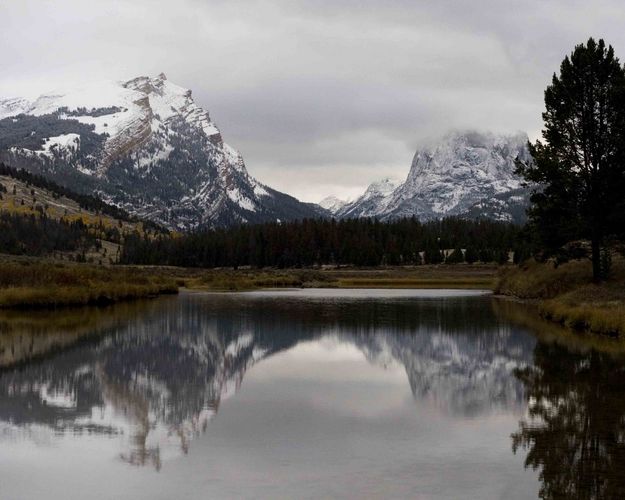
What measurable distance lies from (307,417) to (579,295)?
29.6m

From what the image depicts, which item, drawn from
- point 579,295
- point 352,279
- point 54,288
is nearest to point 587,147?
point 579,295

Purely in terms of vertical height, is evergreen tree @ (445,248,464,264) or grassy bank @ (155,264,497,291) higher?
evergreen tree @ (445,248,464,264)

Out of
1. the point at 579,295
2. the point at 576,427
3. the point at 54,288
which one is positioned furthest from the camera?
the point at 54,288

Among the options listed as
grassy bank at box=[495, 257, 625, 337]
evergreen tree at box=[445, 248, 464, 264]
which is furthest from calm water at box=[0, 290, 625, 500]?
evergreen tree at box=[445, 248, 464, 264]

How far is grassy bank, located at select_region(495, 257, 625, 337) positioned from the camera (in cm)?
3272

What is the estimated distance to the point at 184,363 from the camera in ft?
80.6

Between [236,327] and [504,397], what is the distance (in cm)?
2150

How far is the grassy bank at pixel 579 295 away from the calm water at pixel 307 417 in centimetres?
294

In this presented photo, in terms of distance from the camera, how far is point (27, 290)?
48.3 m

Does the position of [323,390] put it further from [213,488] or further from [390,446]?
[213,488]

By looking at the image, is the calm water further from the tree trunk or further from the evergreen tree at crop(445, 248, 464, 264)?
the evergreen tree at crop(445, 248, 464, 264)

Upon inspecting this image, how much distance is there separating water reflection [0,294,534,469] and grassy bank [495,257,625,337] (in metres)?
3.21

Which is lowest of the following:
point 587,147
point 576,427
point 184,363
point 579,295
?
point 184,363

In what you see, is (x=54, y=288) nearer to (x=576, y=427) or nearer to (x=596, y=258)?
(x=596, y=258)
